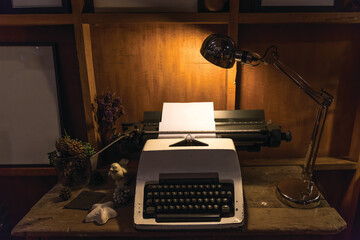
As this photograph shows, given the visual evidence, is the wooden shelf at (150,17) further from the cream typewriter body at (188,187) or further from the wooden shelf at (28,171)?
the wooden shelf at (28,171)

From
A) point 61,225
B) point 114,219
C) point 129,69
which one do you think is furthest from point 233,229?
point 129,69

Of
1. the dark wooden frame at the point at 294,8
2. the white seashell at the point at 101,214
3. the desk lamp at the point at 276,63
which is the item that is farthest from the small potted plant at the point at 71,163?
the dark wooden frame at the point at 294,8

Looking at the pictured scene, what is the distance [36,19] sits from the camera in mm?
1526

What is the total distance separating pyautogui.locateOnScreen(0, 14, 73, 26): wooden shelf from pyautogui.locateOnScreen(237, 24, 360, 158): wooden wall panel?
1.01m

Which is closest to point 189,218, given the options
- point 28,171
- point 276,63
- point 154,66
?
point 276,63

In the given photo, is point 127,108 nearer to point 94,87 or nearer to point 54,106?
point 94,87

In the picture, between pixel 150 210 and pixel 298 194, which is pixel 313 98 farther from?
pixel 150 210

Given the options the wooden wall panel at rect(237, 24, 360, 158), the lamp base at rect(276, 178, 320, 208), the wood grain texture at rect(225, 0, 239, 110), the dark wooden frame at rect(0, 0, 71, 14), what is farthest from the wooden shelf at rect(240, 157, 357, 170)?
the dark wooden frame at rect(0, 0, 71, 14)

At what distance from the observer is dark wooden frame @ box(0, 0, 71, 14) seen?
1.54 meters

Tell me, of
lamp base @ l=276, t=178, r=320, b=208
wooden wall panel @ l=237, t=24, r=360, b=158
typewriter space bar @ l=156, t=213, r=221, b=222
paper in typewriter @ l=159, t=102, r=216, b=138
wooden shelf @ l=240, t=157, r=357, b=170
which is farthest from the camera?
wooden shelf @ l=240, t=157, r=357, b=170

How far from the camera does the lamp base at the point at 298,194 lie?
52.6 inches

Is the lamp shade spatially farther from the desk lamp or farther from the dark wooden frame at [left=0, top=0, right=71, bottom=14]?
the dark wooden frame at [left=0, top=0, right=71, bottom=14]

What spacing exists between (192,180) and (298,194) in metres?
0.54

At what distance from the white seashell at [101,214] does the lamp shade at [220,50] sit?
0.88 m
